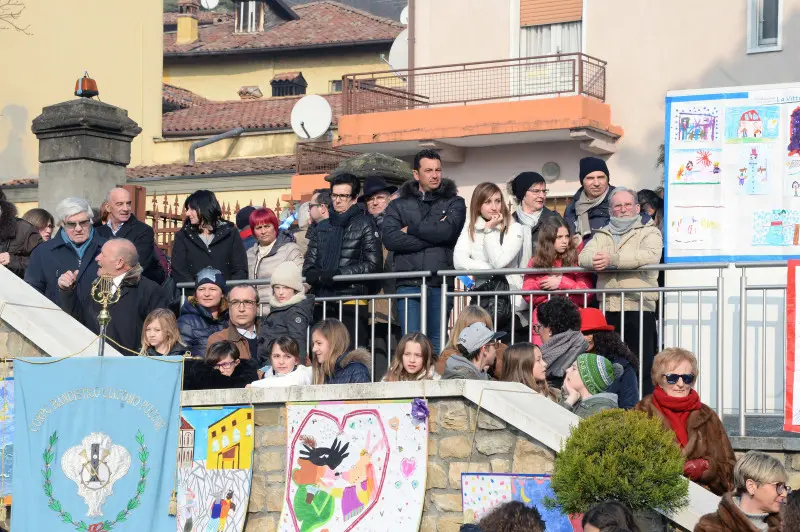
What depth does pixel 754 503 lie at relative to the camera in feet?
26.9

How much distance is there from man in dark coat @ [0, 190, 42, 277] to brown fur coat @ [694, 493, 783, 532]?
23.3 ft

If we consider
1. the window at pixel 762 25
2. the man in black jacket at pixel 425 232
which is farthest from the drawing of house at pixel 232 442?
the window at pixel 762 25

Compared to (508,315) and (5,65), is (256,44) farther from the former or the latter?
(508,315)

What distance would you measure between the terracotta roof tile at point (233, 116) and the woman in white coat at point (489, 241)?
81.5ft

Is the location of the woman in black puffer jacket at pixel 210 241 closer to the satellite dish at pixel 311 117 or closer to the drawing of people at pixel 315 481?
the drawing of people at pixel 315 481

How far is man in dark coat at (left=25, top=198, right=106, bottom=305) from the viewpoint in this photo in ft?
40.0

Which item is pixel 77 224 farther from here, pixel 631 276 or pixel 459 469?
pixel 631 276

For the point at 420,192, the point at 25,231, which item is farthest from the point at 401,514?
the point at 25,231

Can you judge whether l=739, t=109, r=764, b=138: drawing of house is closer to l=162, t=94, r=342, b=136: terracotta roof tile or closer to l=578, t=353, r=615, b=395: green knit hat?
l=578, t=353, r=615, b=395: green knit hat

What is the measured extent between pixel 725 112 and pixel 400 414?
3052 mm

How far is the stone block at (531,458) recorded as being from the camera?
9.17 m

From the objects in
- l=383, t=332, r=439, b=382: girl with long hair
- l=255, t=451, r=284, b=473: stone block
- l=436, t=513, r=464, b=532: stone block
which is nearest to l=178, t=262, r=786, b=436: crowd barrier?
l=383, t=332, r=439, b=382: girl with long hair

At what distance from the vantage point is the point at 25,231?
13.3 m

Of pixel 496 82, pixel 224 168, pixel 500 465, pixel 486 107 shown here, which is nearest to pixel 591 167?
pixel 500 465
